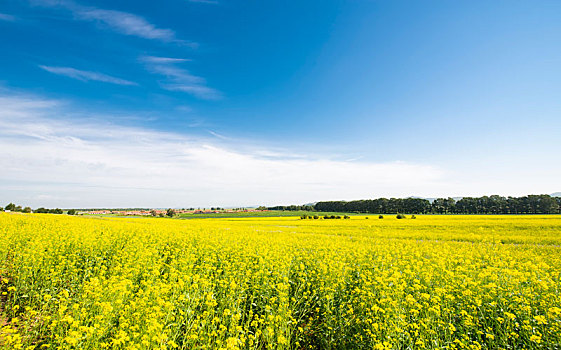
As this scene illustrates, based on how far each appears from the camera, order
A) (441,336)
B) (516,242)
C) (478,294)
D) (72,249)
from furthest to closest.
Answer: (516,242) → (72,249) → (478,294) → (441,336)

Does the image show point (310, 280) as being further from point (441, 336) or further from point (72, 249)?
point (72, 249)

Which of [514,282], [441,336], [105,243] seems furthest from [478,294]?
[105,243]

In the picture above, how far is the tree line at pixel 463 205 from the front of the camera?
90.8m

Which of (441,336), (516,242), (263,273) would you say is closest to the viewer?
(441,336)

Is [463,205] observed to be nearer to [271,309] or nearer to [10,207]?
[271,309]

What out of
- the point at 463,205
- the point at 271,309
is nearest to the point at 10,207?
the point at 271,309

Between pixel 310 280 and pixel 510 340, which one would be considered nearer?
pixel 510 340

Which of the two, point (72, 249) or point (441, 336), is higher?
point (72, 249)

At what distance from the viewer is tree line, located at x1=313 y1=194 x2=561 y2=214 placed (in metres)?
90.8

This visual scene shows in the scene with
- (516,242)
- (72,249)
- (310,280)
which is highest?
(72,249)

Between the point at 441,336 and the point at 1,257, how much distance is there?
13.5 meters

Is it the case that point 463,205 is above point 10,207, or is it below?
below

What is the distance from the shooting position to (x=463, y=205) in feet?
361

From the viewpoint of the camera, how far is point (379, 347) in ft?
12.1
